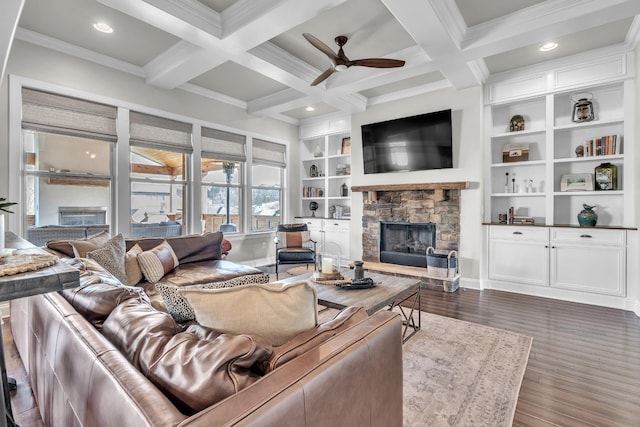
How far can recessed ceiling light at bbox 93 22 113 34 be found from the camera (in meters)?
3.12

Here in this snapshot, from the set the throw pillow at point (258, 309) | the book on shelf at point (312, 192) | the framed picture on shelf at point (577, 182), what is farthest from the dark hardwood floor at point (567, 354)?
the book on shelf at point (312, 192)

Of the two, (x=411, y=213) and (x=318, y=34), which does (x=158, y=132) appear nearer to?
(x=318, y=34)

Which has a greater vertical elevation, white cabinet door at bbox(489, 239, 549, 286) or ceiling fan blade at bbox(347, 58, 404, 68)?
ceiling fan blade at bbox(347, 58, 404, 68)

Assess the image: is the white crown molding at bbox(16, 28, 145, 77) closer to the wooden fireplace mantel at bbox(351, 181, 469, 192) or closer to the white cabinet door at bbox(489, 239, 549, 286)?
the wooden fireplace mantel at bbox(351, 181, 469, 192)

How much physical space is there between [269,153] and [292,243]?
5.95ft

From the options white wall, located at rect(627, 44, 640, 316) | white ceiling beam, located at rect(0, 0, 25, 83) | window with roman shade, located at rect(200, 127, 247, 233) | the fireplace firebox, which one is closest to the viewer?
white ceiling beam, located at rect(0, 0, 25, 83)

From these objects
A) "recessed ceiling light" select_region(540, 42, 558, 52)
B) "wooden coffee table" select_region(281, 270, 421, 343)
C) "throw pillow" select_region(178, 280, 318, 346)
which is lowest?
"wooden coffee table" select_region(281, 270, 421, 343)

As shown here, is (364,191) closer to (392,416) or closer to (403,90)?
(403,90)

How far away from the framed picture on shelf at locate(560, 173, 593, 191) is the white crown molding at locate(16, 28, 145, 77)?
5.57m

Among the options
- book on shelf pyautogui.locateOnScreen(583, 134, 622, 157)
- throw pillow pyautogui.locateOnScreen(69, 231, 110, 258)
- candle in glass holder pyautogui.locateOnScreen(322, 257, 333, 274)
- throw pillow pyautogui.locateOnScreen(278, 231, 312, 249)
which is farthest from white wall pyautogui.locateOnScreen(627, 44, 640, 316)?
throw pillow pyautogui.locateOnScreen(69, 231, 110, 258)

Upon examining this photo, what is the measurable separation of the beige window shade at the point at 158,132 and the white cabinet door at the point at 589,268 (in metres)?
5.13

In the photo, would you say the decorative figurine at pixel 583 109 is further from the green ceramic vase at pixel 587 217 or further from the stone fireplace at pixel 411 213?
the stone fireplace at pixel 411 213

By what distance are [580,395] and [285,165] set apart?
533 cm

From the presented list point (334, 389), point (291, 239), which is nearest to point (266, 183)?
point (291, 239)
